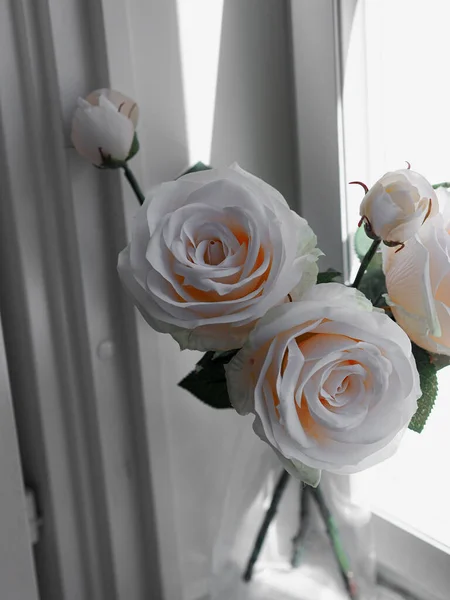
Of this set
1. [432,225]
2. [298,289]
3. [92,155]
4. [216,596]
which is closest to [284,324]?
[298,289]

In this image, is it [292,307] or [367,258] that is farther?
[367,258]

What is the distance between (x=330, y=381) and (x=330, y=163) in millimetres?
377

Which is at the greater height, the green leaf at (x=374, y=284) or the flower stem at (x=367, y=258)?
the flower stem at (x=367, y=258)

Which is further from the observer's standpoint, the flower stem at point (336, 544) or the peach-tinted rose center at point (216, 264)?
the flower stem at point (336, 544)

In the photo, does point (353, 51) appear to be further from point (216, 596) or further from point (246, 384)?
point (216, 596)

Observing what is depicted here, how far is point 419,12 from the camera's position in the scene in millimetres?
732

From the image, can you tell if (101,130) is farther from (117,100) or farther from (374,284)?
(374,284)

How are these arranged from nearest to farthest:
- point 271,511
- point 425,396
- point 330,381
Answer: point 330,381, point 425,396, point 271,511

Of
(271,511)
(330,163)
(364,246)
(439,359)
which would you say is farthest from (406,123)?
(271,511)

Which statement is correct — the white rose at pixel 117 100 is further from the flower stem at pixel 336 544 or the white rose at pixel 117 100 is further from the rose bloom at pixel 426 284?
the flower stem at pixel 336 544

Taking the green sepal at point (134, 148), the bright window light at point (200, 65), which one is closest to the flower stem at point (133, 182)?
the green sepal at point (134, 148)

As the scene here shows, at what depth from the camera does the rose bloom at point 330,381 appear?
1.57ft

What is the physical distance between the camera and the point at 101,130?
613mm

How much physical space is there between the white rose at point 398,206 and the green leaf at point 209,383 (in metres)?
0.19
